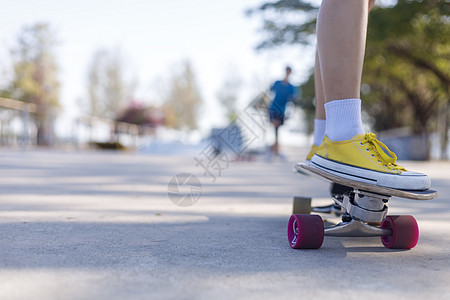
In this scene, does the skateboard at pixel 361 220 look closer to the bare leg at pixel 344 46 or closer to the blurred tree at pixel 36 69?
the bare leg at pixel 344 46

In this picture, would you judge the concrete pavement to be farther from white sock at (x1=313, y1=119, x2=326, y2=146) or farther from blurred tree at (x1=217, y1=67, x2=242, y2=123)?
blurred tree at (x1=217, y1=67, x2=242, y2=123)

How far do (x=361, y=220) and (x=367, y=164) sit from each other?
179 mm

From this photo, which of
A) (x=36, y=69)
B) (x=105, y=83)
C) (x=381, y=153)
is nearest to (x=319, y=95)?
(x=381, y=153)

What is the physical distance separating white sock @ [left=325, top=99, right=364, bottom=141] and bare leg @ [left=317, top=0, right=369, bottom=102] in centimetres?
2

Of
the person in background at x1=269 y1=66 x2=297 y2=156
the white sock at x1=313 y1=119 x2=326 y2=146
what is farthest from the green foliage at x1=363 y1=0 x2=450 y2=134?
the white sock at x1=313 y1=119 x2=326 y2=146

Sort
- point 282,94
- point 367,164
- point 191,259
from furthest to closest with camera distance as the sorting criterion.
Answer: point 282,94 < point 367,164 < point 191,259

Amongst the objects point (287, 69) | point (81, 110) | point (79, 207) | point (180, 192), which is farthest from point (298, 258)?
point (81, 110)

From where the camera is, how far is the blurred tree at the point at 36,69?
29.6 m

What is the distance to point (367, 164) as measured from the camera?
4.32ft

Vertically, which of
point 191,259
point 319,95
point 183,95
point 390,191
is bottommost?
point 191,259

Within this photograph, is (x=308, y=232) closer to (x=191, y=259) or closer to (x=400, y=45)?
(x=191, y=259)

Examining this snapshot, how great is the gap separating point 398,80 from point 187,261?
20636 millimetres

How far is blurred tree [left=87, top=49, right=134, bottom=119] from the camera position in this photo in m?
42.3

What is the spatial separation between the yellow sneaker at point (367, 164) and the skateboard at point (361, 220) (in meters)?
0.02
